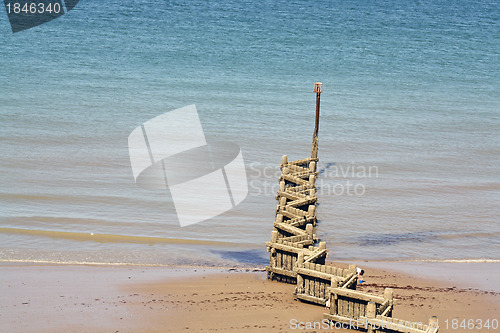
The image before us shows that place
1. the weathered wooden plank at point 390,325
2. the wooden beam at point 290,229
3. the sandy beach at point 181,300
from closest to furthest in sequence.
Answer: the weathered wooden plank at point 390,325 → the sandy beach at point 181,300 → the wooden beam at point 290,229

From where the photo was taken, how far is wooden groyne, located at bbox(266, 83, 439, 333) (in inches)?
617

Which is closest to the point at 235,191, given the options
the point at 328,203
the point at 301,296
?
the point at 328,203

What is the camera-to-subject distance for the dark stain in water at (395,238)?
24609 mm

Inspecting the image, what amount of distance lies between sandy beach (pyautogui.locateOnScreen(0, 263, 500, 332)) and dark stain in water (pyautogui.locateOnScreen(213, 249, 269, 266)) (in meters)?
0.90

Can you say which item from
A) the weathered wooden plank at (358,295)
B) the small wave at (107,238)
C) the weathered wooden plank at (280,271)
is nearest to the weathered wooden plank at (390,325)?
the weathered wooden plank at (358,295)

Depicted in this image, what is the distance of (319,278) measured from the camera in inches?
701

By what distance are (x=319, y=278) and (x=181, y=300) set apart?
152 inches

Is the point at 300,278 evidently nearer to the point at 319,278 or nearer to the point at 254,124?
the point at 319,278

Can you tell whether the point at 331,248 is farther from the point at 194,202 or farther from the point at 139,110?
the point at 139,110
